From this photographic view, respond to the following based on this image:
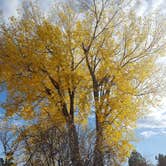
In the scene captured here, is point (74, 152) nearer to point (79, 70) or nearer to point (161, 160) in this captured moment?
point (79, 70)

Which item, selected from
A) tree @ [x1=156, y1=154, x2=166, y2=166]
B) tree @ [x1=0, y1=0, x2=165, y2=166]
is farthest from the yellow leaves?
tree @ [x1=156, y1=154, x2=166, y2=166]

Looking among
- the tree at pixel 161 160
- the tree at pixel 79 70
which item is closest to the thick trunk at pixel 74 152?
the tree at pixel 79 70

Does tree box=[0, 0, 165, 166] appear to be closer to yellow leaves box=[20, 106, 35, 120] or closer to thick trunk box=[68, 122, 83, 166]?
yellow leaves box=[20, 106, 35, 120]

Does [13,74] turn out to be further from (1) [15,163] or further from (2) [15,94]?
(1) [15,163]

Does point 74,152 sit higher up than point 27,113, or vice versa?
point 27,113

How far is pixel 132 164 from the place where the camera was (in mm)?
25281

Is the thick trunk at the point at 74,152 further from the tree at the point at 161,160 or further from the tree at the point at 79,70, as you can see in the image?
the tree at the point at 161,160

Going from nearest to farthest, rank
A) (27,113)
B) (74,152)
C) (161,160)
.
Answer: (74,152)
(27,113)
(161,160)

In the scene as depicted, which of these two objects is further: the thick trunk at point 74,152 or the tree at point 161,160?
the tree at point 161,160

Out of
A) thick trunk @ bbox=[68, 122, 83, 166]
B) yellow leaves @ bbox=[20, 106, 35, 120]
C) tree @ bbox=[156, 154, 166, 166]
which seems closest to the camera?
thick trunk @ bbox=[68, 122, 83, 166]

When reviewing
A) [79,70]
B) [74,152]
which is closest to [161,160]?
[79,70]

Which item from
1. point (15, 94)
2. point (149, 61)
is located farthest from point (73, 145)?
point (149, 61)

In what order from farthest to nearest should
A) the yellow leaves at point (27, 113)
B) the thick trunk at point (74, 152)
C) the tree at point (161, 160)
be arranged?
the tree at point (161, 160) → the yellow leaves at point (27, 113) → the thick trunk at point (74, 152)

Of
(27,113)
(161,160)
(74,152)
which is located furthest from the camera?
(161,160)
